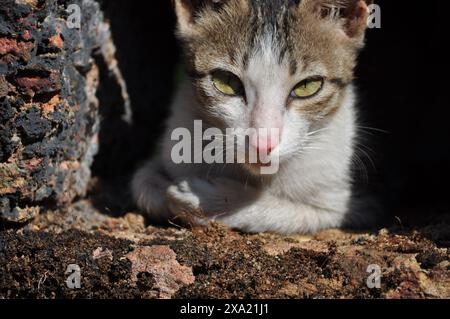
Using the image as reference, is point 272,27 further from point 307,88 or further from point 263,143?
point 263,143

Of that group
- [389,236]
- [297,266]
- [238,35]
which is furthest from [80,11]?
[389,236]

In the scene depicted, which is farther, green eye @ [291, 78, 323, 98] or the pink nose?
green eye @ [291, 78, 323, 98]

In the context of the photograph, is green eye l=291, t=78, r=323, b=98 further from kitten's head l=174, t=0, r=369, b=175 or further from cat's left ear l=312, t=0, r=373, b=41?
cat's left ear l=312, t=0, r=373, b=41

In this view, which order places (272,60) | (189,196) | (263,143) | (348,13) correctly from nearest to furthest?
(263,143) → (272,60) → (348,13) → (189,196)

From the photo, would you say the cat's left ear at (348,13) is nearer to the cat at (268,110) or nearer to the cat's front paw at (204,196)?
the cat at (268,110)

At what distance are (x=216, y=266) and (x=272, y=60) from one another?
1.00 m

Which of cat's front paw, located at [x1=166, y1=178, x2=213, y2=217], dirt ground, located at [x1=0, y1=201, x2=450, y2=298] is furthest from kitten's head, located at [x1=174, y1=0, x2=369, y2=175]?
dirt ground, located at [x1=0, y1=201, x2=450, y2=298]

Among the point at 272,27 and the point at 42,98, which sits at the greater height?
the point at 272,27

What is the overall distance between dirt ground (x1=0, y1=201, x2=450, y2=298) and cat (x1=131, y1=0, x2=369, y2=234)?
422 mm

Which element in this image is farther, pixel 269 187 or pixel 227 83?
pixel 269 187

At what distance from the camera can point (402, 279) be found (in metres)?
2.60

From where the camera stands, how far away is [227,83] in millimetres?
3029

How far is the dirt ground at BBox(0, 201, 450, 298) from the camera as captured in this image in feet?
8.65

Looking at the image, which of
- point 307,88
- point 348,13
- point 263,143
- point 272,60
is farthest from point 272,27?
point 263,143
